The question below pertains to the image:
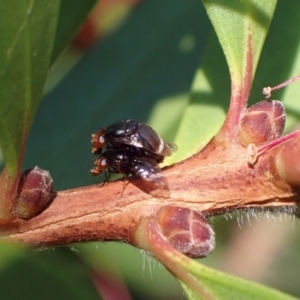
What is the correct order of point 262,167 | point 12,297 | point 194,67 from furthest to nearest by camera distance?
point 194,67 → point 262,167 → point 12,297

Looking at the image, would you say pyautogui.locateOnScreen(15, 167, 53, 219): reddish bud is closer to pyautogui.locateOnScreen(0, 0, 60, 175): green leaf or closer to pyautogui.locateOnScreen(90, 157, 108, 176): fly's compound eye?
pyautogui.locateOnScreen(0, 0, 60, 175): green leaf

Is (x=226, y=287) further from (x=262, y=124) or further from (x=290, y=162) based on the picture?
(x=262, y=124)

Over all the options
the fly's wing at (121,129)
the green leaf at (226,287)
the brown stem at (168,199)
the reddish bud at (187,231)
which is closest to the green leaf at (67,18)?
the fly's wing at (121,129)

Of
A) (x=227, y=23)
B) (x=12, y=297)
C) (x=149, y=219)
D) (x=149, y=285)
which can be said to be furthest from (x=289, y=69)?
(x=149, y=285)

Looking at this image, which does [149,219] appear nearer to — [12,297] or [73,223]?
[73,223]

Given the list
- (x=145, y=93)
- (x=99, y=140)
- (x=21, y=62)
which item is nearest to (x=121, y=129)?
(x=99, y=140)

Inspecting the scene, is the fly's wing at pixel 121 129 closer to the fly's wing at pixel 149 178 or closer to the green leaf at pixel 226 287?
the fly's wing at pixel 149 178
